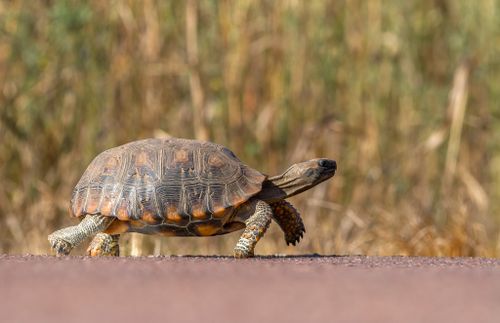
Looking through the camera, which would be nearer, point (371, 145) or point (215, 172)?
point (215, 172)

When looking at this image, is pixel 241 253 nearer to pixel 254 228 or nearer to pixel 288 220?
pixel 254 228

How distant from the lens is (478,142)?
7.87m

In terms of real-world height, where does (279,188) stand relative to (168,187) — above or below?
below

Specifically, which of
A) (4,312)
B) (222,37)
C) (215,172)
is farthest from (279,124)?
(4,312)

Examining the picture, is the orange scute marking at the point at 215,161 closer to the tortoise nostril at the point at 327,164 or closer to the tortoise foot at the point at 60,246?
the tortoise nostril at the point at 327,164

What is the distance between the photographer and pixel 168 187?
16.5 ft

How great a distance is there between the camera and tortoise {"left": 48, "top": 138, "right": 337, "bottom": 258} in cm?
498

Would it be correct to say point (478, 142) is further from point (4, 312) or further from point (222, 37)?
point (4, 312)

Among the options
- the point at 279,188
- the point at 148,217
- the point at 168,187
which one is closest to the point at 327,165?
the point at 279,188

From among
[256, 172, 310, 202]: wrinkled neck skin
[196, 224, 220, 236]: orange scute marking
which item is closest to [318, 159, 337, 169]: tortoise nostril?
[256, 172, 310, 202]: wrinkled neck skin

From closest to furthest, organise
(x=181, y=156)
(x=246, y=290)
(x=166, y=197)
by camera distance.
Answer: (x=246, y=290), (x=166, y=197), (x=181, y=156)

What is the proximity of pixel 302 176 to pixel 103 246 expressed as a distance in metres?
1.14

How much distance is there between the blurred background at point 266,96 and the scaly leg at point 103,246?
2.18 m

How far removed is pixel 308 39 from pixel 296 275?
406cm
